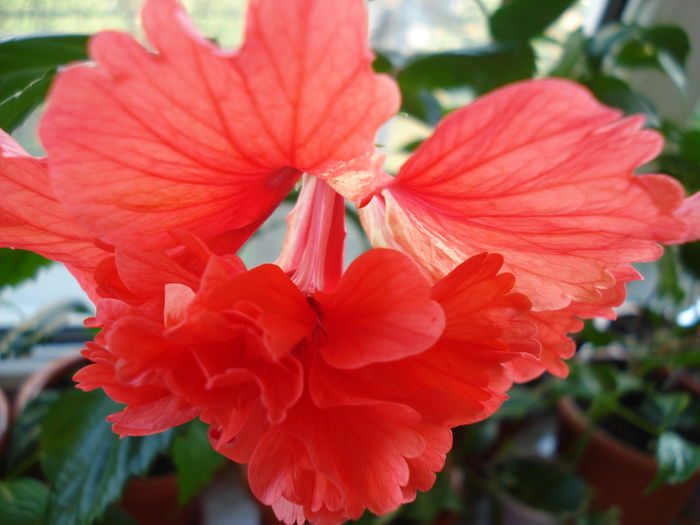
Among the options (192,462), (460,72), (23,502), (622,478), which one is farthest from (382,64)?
(622,478)

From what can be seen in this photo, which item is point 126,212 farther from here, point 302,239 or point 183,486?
point 183,486

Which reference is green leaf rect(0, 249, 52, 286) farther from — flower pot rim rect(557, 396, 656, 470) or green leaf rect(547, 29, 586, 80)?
flower pot rim rect(557, 396, 656, 470)

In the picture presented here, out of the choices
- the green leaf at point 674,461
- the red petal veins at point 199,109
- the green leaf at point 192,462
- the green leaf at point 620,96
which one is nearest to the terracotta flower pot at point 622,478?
the green leaf at point 674,461

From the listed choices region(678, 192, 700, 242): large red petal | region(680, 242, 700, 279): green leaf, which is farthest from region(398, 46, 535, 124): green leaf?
region(678, 192, 700, 242): large red petal

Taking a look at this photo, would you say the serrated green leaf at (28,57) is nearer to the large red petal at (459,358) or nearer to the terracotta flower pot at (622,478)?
the large red petal at (459,358)

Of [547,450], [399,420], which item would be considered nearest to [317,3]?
[399,420]

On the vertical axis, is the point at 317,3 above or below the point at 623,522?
above
